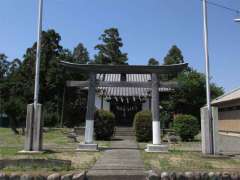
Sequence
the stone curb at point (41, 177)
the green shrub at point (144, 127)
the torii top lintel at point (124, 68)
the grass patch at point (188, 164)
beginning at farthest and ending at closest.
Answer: the green shrub at point (144, 127) → the torii top lintel at point (124, 68) → the grass patch at point (188, 164) → the stone curb at point (41, 177)

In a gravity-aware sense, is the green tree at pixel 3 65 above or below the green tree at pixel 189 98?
above

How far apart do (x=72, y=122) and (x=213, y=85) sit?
21.0 m

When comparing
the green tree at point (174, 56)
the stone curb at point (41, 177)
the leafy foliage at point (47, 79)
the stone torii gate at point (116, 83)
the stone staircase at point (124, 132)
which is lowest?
the stone curb at point (41, 177)

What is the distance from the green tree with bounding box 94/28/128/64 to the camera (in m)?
63.5

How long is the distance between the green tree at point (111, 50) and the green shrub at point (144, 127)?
134 ft

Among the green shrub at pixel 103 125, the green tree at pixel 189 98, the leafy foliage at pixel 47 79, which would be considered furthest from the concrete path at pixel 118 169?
the leafy foliage at pixel 47 79

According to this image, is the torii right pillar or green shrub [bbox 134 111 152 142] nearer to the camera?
the torii right pillar

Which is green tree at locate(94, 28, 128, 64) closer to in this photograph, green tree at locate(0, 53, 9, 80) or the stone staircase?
green tree at locate(0, 53, 9, 80)

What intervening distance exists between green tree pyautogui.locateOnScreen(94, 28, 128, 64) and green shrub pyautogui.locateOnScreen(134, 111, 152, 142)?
134 feet

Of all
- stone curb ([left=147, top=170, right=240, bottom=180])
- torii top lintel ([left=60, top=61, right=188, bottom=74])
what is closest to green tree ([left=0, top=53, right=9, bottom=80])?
Answer: torii top lintel ([left=60, top=61, right=188, bottom=74])

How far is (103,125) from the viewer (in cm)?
2309

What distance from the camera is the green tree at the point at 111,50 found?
6350cm

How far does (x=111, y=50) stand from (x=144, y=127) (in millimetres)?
43698

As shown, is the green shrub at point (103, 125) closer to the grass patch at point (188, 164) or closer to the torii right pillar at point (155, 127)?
the torii right pillar at point (155, 127)
